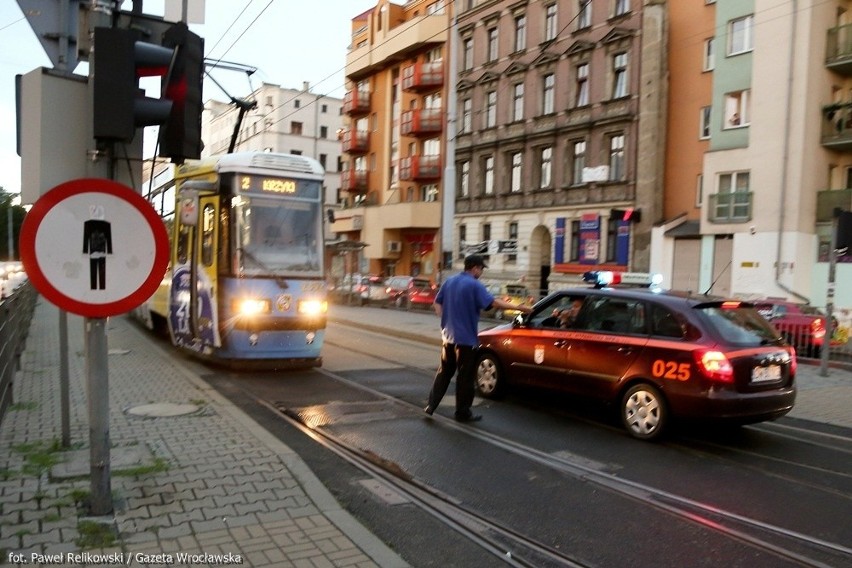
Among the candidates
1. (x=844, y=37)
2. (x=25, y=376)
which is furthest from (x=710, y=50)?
(x=25, y=376)

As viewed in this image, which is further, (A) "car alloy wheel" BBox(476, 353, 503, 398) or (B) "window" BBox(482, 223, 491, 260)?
(B) "window" BBox(482, 223, 491, 260)

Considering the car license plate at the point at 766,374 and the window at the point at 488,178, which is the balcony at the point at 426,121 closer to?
the window at the point at 488,178

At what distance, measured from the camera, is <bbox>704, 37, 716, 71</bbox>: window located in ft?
101

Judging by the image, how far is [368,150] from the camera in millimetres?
52500

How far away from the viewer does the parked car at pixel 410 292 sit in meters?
30.1

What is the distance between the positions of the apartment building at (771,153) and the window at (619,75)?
11.4ft

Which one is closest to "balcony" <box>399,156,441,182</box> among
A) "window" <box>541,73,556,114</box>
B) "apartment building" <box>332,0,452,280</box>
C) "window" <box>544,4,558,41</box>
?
"apartment building" <box>332,0,452,280</box>

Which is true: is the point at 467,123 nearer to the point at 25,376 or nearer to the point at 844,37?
the point at 844,37

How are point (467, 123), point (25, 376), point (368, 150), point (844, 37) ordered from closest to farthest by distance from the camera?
1. point (25, 376)
2. point (844, 37)
3. point (467, 123)
4. point (368, 150)

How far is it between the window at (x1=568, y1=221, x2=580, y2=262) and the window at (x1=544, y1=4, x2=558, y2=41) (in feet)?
30.8

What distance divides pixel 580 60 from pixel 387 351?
24353mm

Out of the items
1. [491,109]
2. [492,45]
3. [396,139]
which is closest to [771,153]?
[491,109]

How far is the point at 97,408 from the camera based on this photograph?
4391mm

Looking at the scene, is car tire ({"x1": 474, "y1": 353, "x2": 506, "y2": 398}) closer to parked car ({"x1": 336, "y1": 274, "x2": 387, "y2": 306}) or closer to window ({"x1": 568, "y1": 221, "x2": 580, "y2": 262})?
parked car ({"x1": 336, "y1": 274, "x2": 387, "y2": 306})
